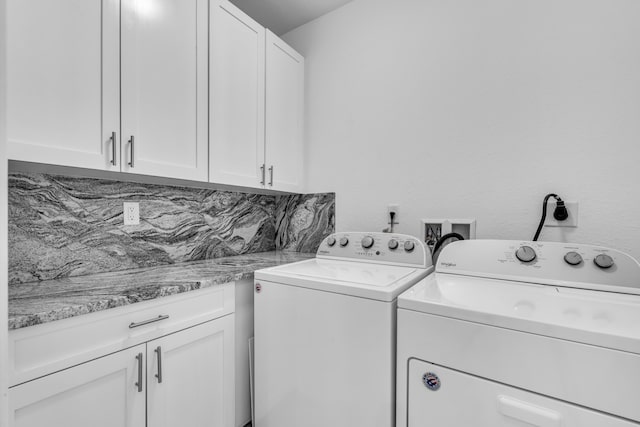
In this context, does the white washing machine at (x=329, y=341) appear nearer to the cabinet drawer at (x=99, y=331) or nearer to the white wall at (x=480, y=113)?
the cabinet drawer at (x=99, y=331)

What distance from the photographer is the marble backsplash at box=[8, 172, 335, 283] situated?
123 cm

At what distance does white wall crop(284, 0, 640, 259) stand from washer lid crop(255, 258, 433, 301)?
0.49m

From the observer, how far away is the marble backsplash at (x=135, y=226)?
123 centimetres

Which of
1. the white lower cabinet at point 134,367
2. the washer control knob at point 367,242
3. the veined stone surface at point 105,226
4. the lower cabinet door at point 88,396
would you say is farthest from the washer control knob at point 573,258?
the veined stone surface at point 105,226

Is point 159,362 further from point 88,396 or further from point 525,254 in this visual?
point 525,254

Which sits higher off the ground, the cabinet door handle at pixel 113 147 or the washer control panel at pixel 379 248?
the cabinet door handle at pixel 113 147

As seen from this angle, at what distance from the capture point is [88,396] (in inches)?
38.2

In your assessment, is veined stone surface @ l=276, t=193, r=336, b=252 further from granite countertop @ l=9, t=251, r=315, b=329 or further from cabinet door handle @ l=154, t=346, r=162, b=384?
cabinet door handle @ l=154, t=346, r=162, b=384

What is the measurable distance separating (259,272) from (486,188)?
1243 mm

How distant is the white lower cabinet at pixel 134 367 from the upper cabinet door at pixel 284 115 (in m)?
0.91

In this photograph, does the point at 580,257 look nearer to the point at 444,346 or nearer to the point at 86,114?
the point at 444,346

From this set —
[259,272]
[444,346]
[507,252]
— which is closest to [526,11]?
[507,252]

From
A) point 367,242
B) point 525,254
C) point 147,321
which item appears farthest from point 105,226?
point 525,254

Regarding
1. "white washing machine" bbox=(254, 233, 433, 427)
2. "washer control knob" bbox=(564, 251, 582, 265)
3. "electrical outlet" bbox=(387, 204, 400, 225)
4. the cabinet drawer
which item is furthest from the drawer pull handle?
"washer control knob" bbox=(564, 251, 582, 265)
